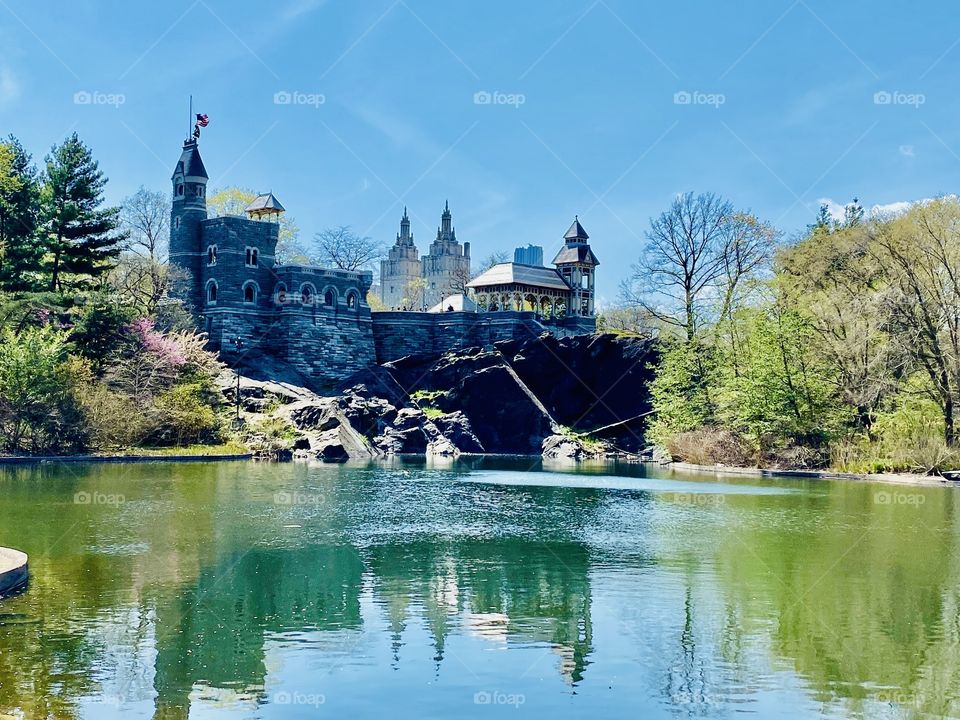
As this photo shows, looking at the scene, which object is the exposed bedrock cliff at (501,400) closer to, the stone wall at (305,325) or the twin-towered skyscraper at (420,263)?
the stone wall at (305,325)

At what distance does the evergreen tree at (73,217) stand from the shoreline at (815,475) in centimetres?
3236

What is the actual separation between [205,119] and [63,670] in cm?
5831

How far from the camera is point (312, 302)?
2596 inches

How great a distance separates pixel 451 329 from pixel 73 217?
2471cm

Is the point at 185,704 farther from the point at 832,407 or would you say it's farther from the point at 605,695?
the point at 832,407

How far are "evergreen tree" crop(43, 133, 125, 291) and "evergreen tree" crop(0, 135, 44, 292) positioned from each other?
1.11 metres

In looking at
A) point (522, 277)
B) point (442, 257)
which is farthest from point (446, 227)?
point (522, 277)

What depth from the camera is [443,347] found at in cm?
6838

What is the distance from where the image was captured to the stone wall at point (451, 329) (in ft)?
221

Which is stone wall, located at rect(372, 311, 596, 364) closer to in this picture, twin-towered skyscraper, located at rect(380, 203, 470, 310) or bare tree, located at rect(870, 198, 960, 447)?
bare tree, located at rect(870, 198, 960, 447)

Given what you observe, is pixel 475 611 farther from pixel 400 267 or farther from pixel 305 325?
pixel 400 267

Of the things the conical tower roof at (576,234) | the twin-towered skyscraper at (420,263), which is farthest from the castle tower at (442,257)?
the conical tower roof at (576,234)

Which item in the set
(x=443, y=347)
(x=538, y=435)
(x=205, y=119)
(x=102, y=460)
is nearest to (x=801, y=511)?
(x=102, y=460)

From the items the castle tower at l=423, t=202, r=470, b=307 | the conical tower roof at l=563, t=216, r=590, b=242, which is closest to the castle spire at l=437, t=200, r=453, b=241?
the castle tower at l=423, t=202, r=470, b=307
